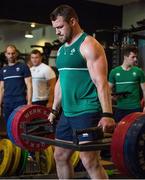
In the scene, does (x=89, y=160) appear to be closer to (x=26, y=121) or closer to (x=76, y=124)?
(x=76, y=124)

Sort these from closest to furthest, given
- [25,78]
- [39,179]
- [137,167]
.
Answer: [137,167] < [39,179] < [25,78]

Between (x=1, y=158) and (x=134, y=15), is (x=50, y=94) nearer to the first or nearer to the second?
(x=1, y=158)

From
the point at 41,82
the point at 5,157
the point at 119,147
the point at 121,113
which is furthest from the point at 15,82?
the point at 119,147

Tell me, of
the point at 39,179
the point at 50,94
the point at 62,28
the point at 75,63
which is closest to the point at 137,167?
the point at 75,63

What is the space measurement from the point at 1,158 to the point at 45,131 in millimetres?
1722

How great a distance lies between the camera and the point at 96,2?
27.5 ft

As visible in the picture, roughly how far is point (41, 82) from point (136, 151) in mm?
2990

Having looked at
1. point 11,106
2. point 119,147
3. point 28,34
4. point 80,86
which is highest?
point 28,34

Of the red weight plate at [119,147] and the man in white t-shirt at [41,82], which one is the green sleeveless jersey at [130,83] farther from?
the red weight plate at [119,147]

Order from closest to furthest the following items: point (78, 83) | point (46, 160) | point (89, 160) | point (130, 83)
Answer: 1. point (89, 160)
2. point (78, 83)
3. point (46, 160)
4. point (130, 83)

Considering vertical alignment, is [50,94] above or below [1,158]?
above

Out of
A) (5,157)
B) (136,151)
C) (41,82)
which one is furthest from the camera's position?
(41,82)

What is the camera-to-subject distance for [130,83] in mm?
4438

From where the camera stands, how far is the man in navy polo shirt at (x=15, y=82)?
4531 millimetres
